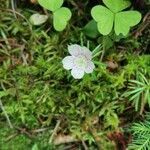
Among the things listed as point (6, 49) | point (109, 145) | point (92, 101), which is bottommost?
point (109, 145)

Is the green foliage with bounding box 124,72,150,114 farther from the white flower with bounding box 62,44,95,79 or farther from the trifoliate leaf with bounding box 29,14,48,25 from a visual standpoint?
the trifoliate leaf with bounding box 29,14,48,25

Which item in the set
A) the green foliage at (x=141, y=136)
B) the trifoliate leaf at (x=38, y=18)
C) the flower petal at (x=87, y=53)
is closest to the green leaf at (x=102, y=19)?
the flower petal at (x=87, y=53)

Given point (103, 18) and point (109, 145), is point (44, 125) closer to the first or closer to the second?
point (109, 145)

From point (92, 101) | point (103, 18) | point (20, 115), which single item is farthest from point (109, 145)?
point (103, 18)

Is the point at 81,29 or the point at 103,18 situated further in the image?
the point at 81,29

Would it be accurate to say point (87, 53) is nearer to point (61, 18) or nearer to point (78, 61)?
point (78, 61)
